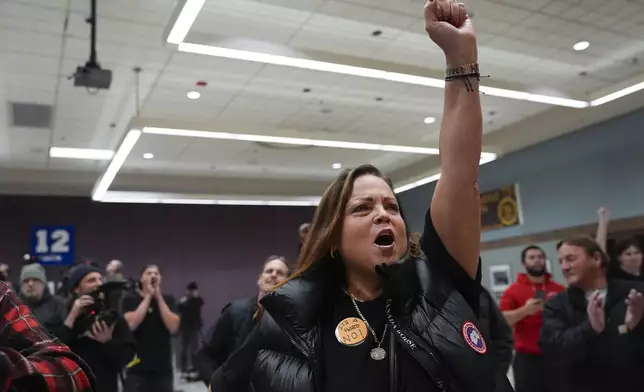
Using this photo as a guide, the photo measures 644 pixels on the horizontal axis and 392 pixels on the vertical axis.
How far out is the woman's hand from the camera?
107 cm

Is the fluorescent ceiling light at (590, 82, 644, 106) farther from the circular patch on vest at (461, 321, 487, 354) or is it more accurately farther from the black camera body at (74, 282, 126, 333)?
the circular patch on vest at (461, 321, 487, 354)

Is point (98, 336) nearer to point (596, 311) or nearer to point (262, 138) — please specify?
point (596, 311)

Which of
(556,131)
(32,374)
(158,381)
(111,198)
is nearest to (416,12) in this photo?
(158,381)

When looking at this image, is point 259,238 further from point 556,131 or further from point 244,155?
point 556,131

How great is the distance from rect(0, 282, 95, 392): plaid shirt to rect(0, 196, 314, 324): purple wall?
11.7 meters

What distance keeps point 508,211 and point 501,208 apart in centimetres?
20

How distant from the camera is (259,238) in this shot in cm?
1403

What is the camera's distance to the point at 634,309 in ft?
8.68

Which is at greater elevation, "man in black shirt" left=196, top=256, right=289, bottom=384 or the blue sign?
the blue sign

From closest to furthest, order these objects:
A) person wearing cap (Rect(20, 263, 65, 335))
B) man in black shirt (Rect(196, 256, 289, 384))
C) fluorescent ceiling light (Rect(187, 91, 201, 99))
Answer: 1. man in black shirt (Rect(196, 256, 289, 384))
2. person wearing cap (Rect(20, 263, 65, 335))
3. fluorescent ceiling light (Rect(187, 91, 201, 99))

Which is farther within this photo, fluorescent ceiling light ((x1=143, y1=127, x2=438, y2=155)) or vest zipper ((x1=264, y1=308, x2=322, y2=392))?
fluorescent ceiling light ((x1=143, y1=127, x2=438, y2=155))

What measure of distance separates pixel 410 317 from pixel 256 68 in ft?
19.6

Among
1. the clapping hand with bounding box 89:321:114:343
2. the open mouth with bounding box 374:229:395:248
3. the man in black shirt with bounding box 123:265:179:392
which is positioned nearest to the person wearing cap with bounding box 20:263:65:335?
the man in black shirt with bounding box 123:265:179:392

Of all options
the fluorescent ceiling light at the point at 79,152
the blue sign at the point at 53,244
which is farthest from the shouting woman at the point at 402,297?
the blue sign at the point at 53,244
